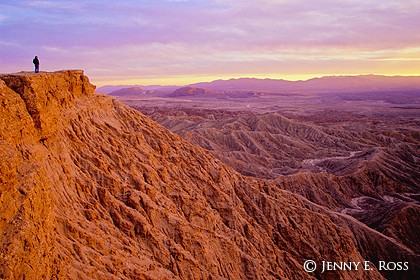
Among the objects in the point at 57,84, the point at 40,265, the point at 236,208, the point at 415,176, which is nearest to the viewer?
the point at 40,265

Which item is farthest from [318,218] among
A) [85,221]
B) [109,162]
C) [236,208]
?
[85,221]

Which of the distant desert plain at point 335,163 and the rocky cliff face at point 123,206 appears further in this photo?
the distant desert plain at point 335,163

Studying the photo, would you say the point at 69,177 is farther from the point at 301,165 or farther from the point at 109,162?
the point at 301,165

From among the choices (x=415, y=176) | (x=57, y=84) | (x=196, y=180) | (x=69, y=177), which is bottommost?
(x=415, y=176)

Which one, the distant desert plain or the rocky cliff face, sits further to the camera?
the distant desert plain

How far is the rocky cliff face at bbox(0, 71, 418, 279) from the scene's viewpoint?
9.01m

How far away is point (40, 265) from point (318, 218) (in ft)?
65.8

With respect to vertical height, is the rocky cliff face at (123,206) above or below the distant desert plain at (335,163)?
above

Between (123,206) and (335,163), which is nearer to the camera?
(123,206)

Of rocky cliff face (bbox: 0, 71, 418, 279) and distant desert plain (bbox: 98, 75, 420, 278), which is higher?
rocky cliff face (bbox: 0, 71, 418, 279)

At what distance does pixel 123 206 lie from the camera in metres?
14.4

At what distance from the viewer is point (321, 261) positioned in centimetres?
2189

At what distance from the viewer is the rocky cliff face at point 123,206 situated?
9008mm

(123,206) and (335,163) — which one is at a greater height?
(123,206)
